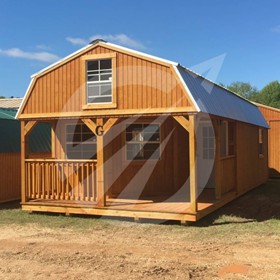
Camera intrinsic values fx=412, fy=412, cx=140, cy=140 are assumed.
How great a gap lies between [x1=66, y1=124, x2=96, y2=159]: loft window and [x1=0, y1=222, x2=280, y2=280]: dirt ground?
356 centimetres

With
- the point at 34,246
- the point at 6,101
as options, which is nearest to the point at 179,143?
the point at 34,246

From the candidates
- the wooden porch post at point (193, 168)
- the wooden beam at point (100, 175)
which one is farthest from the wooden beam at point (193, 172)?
the wooden beam at point (100, 175)

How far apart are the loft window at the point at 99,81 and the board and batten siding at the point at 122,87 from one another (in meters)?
0.21

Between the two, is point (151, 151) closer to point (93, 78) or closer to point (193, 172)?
point (93, 78)

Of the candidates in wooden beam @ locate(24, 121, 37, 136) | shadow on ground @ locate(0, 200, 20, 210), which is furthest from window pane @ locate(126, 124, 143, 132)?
shadow on ground @ locate(0, 200, 20, 210)

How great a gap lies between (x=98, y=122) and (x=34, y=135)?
20.1 ft

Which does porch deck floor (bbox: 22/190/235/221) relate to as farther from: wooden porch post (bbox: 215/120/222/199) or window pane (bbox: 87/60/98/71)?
window pane (bbox: 87/60/98/71)

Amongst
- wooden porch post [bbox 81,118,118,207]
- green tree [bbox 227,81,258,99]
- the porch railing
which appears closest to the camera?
wooden porch post [bbox 81,118,118,207]

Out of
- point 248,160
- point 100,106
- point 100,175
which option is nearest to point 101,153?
point 100,175

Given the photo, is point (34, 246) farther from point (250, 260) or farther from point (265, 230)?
point (265, 230)

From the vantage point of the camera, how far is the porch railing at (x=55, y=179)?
10953 mm

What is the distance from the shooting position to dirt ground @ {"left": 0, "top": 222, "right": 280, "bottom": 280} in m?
5.98

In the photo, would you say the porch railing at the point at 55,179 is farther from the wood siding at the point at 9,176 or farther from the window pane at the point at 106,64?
the window pane at the point at 106,64

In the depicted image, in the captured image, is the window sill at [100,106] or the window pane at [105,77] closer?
the window sill at [100,106]
